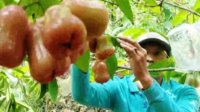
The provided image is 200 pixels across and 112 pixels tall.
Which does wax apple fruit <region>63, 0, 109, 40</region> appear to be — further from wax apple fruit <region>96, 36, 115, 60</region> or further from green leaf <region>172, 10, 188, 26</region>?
green leaf <region>172, 10, 188, 26</region>

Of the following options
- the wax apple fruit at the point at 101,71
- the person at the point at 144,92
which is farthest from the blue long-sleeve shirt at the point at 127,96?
the wax apple fruit at the point at 101,71

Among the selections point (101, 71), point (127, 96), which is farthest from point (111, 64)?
point (127, 96)

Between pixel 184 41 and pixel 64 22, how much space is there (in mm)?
1090

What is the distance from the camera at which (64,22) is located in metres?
0.64

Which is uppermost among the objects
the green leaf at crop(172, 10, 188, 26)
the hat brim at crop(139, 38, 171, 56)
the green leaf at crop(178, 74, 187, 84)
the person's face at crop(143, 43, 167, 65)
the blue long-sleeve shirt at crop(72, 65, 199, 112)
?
the green leaf at crop(172, 10, 188, 26)

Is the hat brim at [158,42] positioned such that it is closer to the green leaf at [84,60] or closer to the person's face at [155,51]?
the person's face at [155,51]

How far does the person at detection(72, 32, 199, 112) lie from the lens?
1874 mm

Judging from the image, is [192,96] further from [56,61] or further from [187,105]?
Result: [56,61]

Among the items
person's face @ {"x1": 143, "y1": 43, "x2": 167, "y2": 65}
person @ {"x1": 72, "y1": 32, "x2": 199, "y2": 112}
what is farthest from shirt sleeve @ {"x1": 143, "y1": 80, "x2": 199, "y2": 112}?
person's face @ {"x1": 143, "y1": 43, "x2": 167, "y2": 65}

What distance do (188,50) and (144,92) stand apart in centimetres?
32

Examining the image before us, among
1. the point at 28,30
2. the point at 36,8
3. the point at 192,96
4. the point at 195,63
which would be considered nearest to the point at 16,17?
the point at 28,30

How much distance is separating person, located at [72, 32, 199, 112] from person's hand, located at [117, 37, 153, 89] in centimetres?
2

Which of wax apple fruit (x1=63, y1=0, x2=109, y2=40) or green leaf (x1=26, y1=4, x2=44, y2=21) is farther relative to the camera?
green leaf (x1=26, y1=4, x2=44, y2=21)

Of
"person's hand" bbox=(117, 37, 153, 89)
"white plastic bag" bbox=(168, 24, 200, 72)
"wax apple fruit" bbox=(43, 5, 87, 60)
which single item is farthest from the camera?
"white plastic bag" bbox=(168, 24, 200, 72)
